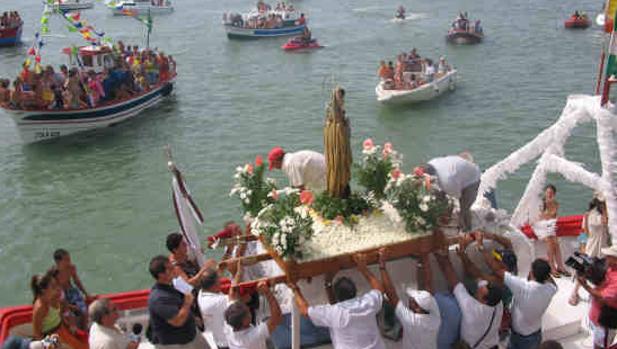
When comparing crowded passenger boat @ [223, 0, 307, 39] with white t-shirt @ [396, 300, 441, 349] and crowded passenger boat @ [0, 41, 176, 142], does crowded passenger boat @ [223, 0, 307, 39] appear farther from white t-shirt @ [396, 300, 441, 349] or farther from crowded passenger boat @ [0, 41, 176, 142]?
white t-shirt @ [396, 300, 441, 349]

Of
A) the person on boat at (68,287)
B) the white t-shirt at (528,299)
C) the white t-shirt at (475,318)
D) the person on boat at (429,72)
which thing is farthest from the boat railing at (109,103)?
the white t-shirt at (528,299)

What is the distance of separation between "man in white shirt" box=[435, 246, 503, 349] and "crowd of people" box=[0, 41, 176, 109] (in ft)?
56.4

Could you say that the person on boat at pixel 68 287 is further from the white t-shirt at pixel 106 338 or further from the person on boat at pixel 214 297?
the person on boat at pixel 214 297

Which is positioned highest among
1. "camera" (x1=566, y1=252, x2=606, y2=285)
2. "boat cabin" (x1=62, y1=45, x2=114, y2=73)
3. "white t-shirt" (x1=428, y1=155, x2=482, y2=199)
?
"boat cabin" (x1=62, y1=45, x2=114, y2=73)

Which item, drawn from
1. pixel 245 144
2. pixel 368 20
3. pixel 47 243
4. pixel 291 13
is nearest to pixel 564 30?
pixel 368 20

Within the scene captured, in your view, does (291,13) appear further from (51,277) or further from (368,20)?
(51,277)

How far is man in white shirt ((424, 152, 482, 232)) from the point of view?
5.50m

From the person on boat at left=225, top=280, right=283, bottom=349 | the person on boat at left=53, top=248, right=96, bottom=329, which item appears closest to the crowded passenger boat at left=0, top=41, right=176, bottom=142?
the person on boat at left=53, top=248, right=96, bottom=329

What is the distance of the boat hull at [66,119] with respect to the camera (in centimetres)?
1981

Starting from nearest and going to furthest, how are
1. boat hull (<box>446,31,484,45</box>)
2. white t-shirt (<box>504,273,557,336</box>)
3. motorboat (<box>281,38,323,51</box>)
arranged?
white t-shirt (<box>504,273,557,336</box>) → boat hull (<box>446,31,484,45</box>) → motorboat (<box>281,38,323,51</box>)

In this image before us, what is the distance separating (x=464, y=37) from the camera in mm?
33906

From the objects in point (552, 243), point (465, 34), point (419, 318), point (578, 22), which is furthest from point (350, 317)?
point (578, 22)

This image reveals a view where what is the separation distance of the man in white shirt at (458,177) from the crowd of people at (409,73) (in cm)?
1800

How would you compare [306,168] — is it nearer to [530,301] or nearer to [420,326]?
[420,326]
